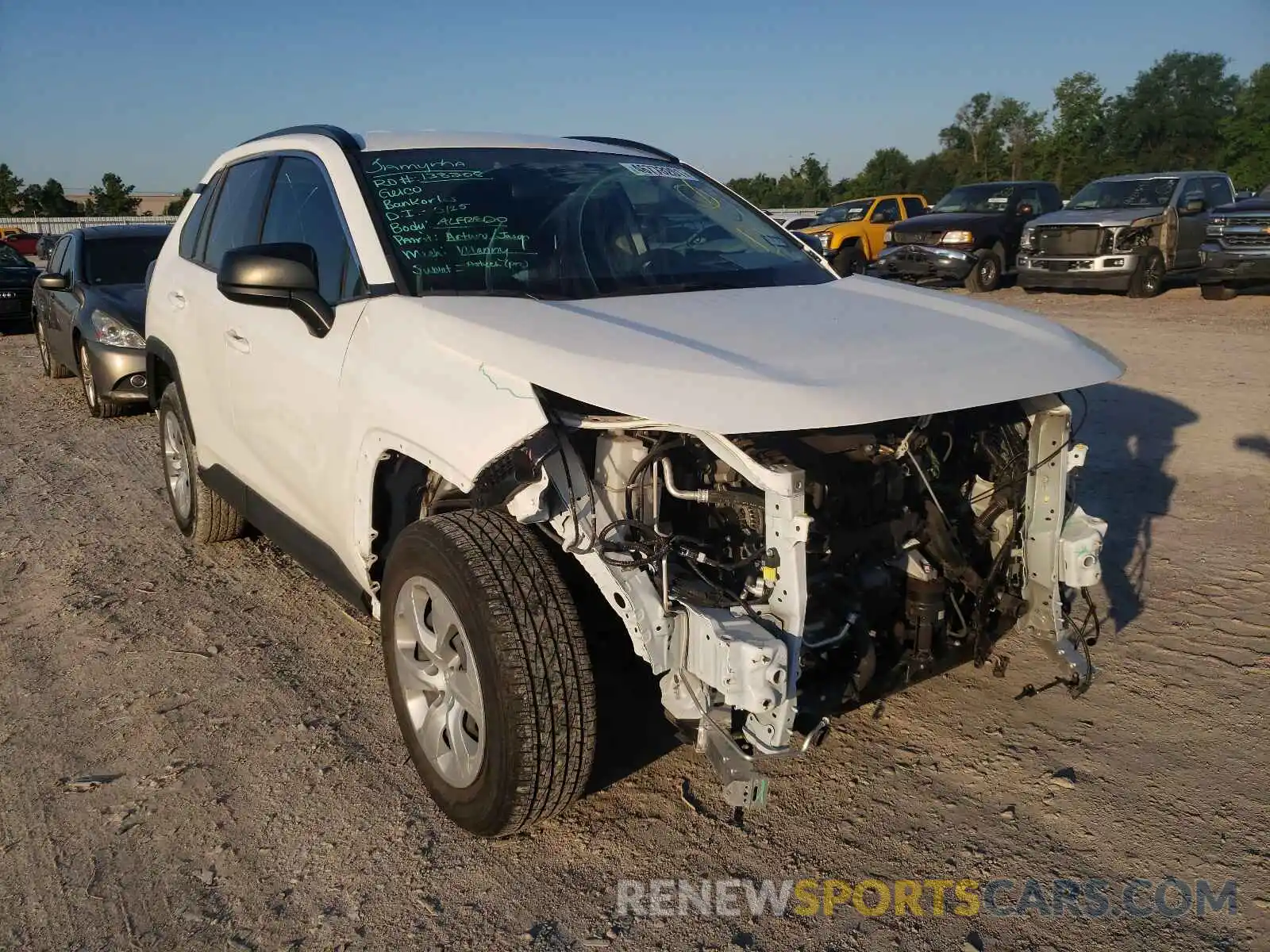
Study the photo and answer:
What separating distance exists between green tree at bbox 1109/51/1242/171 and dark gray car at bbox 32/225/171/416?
5433cm

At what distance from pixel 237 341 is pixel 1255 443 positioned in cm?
620

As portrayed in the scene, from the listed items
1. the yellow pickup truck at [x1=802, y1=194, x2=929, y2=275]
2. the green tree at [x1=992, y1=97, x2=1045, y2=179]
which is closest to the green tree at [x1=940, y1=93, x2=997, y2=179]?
the green tree at [x1=992, y1=97, x2=1045, y2=179]

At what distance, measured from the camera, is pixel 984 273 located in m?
17.5

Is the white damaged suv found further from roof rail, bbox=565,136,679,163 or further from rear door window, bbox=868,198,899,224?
rear door window, bbox=868,198,899,224

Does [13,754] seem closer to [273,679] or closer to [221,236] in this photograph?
[273,679]

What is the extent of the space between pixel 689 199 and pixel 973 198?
1596 cm

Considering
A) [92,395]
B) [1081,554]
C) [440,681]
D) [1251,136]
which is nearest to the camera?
[440,681]

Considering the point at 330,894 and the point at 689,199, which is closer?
the point at 330,894

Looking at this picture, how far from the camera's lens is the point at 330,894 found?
2760 mm

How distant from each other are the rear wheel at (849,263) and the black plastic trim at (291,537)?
2.25 metres

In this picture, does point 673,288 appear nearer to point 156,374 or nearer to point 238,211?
point 238,211

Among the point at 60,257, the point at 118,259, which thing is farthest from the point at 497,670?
the point at 60,257

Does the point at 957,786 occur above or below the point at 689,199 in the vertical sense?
below

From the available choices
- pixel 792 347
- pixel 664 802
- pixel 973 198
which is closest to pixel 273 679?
Answer: pixel 664 802
